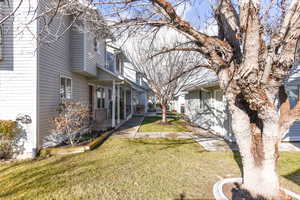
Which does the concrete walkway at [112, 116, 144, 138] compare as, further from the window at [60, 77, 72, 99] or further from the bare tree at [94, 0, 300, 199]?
the bare tree at [94, 0, 300, 199]

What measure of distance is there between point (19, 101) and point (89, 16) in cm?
391

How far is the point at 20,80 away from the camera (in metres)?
5.50

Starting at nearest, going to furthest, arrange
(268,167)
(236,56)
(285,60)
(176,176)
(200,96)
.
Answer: (285,60) < (268,167) < (236,56) < (176,176) < (200,96)

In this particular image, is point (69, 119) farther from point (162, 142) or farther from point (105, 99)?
point (105, 99)

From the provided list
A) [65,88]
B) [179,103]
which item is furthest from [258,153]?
[179,103]

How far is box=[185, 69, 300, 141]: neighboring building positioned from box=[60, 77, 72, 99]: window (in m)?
7.26

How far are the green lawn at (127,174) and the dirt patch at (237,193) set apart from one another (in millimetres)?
347

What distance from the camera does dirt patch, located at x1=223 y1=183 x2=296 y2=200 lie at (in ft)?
9.79

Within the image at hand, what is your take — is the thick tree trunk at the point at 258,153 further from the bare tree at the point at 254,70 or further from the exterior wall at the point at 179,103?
the exterior wall at the point at 179,103

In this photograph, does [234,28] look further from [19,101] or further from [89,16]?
[19,101]

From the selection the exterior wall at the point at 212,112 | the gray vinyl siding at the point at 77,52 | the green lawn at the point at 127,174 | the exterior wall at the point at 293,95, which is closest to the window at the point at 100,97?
the gray vinyl siding at the point at 77,52

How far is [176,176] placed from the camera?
13.1 ft

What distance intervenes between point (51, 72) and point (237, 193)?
7150mm

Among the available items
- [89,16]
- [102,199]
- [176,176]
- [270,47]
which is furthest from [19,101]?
[270,47]
